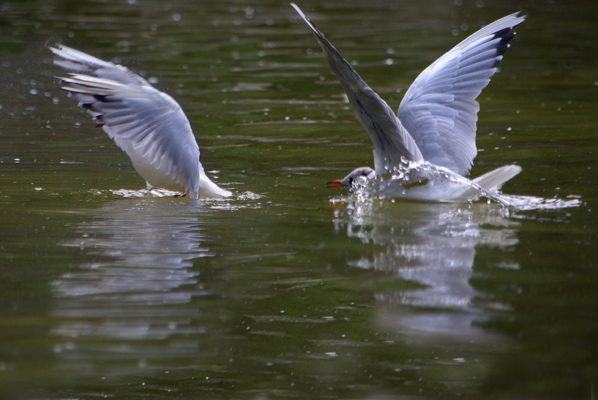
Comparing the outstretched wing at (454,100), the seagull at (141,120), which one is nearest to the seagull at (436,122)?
the outstretched wing at (454,100)

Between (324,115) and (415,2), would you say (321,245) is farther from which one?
(415,2)

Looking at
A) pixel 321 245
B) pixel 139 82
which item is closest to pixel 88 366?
pixel 321 245

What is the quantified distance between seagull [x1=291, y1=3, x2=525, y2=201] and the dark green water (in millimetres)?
188

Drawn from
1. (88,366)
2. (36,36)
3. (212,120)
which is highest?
(36,36)

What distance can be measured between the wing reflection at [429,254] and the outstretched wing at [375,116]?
1.35ft

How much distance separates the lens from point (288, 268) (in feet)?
17.1

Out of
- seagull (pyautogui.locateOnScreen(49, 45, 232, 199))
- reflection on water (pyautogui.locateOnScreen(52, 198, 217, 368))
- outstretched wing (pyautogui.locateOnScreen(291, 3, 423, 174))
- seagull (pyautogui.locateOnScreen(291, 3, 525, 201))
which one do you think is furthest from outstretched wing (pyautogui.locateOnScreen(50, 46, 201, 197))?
outstretched wing (pyautogui.locateOnScreen(291, 3, 423, 174))

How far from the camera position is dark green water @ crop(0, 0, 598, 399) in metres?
3.84

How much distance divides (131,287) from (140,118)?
2210 millimetres

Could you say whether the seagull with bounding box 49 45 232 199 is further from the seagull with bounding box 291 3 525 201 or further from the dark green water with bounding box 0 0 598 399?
the seagull with bounding box 291 3 525 201

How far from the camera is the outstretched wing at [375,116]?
229 inches

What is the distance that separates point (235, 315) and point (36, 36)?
1396 cm

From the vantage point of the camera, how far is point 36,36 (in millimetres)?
17094

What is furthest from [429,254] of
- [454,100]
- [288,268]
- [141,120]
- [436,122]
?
[454,100]
